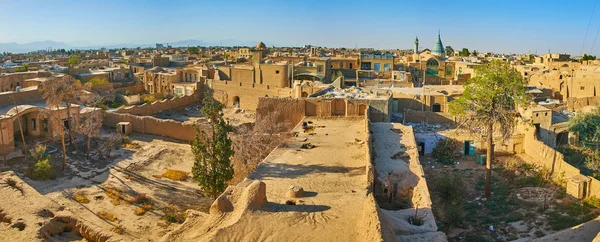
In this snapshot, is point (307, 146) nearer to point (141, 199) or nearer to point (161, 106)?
point (141, 199)

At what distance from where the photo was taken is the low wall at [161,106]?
27491 millimetres

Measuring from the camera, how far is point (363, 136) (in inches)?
752

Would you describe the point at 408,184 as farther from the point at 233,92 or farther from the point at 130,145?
the point at 233,92

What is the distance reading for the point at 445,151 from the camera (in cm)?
2052

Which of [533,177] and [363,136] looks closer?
[533,177]

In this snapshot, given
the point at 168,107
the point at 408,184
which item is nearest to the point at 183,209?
the point at 408,184

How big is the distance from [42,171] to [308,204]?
10.9 m

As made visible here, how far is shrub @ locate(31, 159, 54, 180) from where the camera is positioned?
705 inches

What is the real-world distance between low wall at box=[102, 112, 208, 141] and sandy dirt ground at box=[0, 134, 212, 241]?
0.79 metres

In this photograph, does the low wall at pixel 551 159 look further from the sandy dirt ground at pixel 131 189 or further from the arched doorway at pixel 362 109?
the sandy dirt ground at pixel 131 189

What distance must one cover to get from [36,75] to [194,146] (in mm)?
23123

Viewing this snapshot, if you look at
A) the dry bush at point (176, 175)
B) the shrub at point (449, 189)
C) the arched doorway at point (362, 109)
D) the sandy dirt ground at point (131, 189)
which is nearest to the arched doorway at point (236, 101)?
the sandy dirt ground at point (131, 189)

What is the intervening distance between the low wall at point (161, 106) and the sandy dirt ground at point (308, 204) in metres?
11.9

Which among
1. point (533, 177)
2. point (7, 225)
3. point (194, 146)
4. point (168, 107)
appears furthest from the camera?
point (168, 107)
